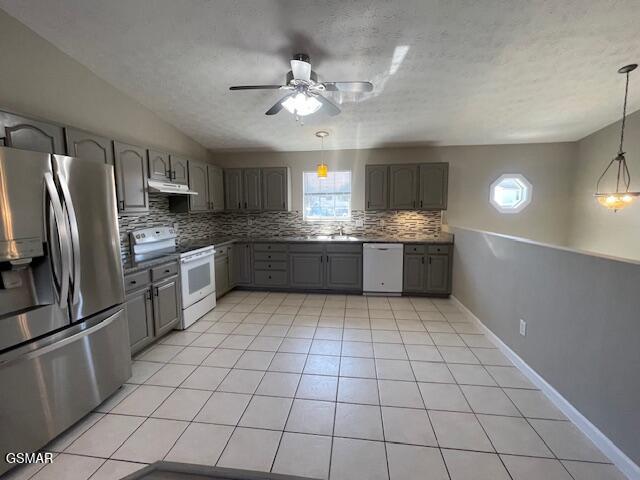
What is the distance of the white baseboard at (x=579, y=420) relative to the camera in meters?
1.49

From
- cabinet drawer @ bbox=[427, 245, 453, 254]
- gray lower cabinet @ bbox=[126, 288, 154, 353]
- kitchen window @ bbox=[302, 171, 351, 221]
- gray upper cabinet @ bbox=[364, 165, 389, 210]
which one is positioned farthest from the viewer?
kitchen window @ bbox=[302, 171, 351, 221]

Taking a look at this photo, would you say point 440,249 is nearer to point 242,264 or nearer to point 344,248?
point 344,248

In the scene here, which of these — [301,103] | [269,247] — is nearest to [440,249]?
[269,247]

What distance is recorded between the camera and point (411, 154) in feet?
15.6

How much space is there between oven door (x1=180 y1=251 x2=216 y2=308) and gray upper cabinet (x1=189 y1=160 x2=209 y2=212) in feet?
2.47

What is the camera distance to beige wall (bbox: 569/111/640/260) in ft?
12.1

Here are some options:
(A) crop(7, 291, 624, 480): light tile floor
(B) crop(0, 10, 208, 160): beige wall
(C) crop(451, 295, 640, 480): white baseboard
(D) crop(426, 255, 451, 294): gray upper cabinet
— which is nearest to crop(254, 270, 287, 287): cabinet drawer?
(A) crop(7, 291, 624, 480): light tile floor

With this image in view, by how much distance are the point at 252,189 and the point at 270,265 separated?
1.35 m

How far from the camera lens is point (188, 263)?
3334 mm

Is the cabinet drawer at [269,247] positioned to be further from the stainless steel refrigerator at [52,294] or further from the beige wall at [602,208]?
the beige wall at [602,208]

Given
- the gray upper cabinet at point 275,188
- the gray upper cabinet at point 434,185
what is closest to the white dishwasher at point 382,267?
the gray upper cabinet at point 434,185

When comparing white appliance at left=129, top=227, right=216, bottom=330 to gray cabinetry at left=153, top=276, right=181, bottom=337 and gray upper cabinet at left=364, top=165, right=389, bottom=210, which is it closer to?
gray cabinetry at left=153, top=276, right=181, bottom=337

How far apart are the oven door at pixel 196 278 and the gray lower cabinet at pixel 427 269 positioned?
281 centimetres

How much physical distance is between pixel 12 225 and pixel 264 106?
2.66m
